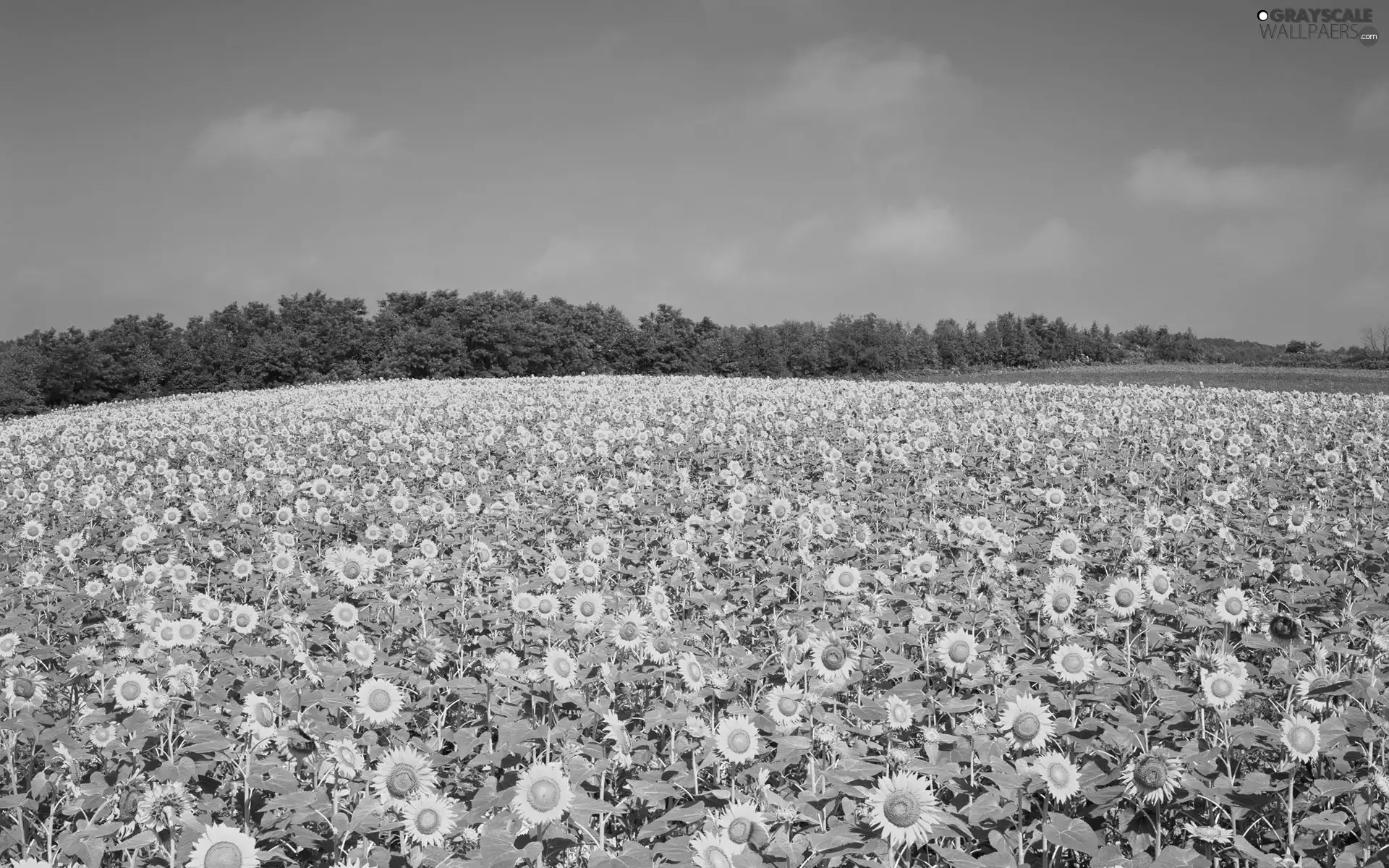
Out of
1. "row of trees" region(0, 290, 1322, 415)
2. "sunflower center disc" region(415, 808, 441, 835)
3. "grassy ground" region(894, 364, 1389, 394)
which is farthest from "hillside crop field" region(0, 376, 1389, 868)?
"row of trees" region(0, 290, 1322, 415)

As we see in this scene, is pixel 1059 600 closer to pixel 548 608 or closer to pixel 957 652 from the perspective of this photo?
pixel 957 652

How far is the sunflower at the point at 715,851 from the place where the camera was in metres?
2.42

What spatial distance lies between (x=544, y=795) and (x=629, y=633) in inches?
58.3

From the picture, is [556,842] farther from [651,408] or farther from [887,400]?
[887,400]

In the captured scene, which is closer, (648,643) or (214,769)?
(214,769)

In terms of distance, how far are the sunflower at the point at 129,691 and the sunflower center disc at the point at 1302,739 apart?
15.1 ft

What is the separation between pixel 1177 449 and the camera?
12.9 metres

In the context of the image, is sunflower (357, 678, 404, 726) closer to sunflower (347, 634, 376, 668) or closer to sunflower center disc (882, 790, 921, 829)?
sunflower (347, 634, 376, 668)

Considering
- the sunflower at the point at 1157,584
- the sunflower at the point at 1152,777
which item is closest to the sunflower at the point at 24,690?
the sunflower at the point at 1152,777

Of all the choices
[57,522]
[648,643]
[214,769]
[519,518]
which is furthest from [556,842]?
[57,522]

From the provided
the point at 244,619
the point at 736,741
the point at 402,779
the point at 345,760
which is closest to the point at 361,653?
the point at 345,760

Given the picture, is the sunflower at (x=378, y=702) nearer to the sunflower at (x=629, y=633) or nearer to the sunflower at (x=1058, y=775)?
the sunflower at (x=629, y=633)

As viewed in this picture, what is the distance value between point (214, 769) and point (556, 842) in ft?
6.29

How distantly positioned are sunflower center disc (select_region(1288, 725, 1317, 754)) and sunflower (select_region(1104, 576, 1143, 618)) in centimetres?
119
